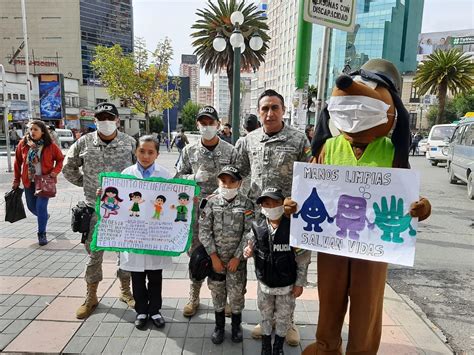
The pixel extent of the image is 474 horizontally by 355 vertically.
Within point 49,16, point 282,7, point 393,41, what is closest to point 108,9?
point 49,16

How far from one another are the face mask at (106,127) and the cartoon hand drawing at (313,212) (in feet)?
6.67

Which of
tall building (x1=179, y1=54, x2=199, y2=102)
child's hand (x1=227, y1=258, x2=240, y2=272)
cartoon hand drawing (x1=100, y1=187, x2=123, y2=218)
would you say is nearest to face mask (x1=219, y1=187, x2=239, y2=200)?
child's hand (x1=227, y1=258, x2=240, y2=272)

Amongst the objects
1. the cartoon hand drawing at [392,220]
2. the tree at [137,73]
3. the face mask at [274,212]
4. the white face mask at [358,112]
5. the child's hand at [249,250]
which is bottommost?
the child's hand at [249,250]

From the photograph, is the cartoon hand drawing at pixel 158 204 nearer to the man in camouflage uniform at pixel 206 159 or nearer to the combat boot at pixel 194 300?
the man in camouflage uniform at pixel 206 159

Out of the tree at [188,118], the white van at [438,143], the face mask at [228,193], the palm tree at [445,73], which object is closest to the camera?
the face mask at [228,193]

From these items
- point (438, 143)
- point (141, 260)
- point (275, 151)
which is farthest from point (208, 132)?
point (438, 143)

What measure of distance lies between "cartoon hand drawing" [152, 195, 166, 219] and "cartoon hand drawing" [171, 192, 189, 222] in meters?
0.10

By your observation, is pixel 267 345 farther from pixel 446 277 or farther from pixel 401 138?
pixel 446 277

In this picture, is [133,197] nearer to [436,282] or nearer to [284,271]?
[284,271]

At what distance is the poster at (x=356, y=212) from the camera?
7.06ft

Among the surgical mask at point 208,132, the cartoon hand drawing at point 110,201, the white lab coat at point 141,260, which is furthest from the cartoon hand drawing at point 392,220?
the cartoon hand drawing at point 110,201

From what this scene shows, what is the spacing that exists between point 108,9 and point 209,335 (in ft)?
254

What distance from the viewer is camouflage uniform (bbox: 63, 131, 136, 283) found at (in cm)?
334

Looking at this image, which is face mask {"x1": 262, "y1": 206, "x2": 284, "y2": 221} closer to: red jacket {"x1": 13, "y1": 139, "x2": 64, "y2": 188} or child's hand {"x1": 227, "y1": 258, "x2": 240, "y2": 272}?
child's hand {"x1": 227, "y1": 258, "x2": 240, "y2": 272}
